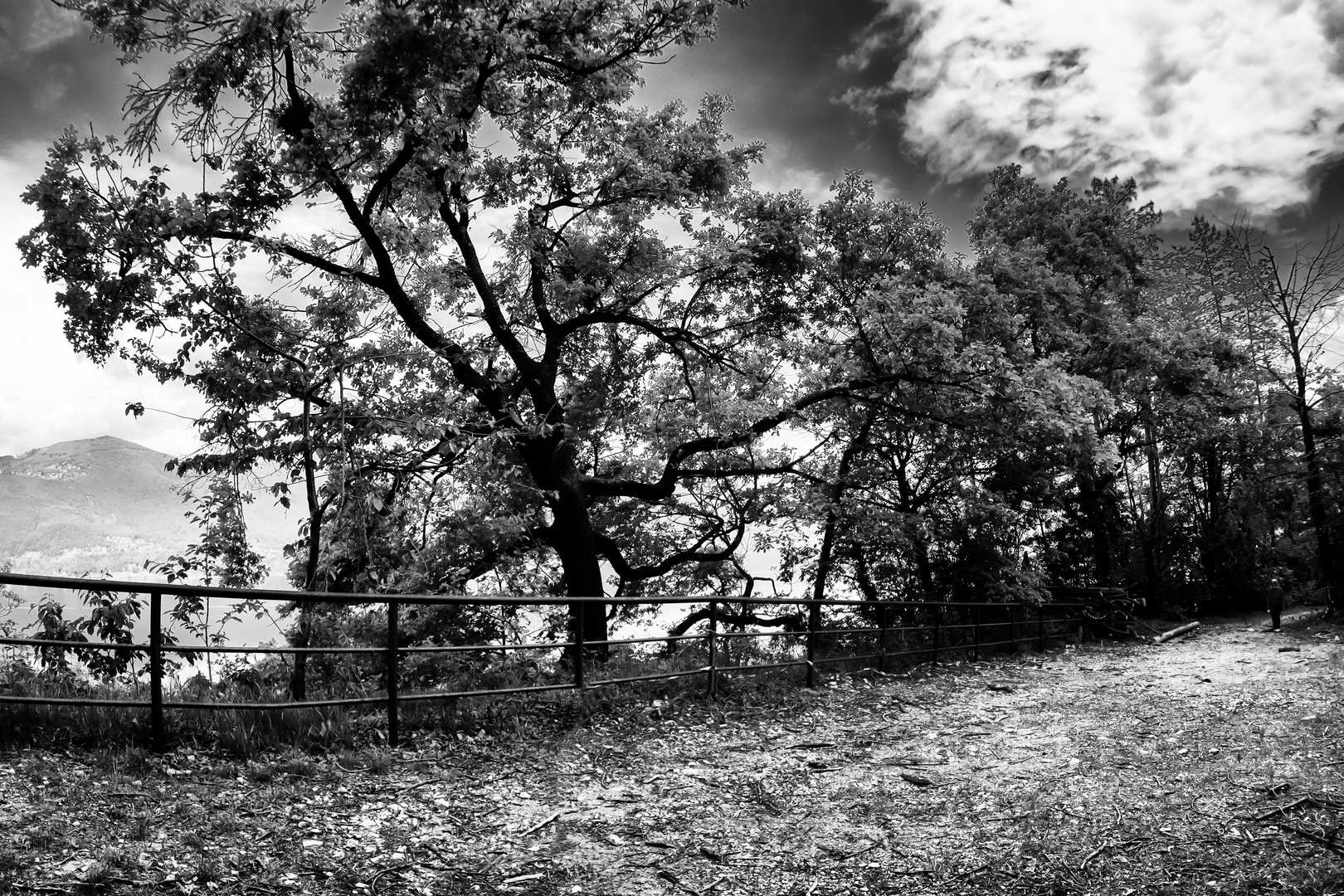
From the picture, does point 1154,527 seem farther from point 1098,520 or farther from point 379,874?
point 379,874

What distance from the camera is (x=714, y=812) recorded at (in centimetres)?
585

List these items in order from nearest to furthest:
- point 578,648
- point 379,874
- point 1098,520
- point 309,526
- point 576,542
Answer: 1. point 379,874
2. point 578,648
3. point 309,526
4. point 576,542
5. point 1098,520

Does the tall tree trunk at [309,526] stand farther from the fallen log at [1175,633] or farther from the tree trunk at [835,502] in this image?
the fallen log at [1175,633]

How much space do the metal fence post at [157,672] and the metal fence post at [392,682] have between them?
1.56m

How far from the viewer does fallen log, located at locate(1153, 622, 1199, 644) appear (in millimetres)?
21109

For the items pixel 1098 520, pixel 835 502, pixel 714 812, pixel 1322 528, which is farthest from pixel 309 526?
pixel 1322 528

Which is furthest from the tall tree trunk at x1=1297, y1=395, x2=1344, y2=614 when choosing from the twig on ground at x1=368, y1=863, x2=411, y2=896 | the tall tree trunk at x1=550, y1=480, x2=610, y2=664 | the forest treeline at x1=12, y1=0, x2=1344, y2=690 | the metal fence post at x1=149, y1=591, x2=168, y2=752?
the metal fence post at x1=149, y1=591, x2=168, y2=752

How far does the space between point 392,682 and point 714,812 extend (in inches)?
113

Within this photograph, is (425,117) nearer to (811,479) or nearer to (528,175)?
(528,175)

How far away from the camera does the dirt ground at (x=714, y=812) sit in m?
4.44

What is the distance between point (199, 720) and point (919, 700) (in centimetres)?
800

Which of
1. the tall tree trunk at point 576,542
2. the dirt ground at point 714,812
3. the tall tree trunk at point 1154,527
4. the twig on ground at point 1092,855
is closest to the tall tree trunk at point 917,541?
the tall tree trunk at point 576,542

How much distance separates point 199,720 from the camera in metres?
6.13

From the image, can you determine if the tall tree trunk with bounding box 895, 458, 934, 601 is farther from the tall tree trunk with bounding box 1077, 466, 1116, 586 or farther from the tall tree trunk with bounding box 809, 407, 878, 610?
the tall tree trunk with bounding box 1077, 466, 1116, 586
